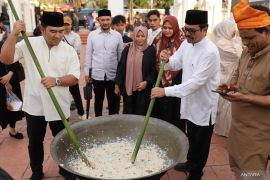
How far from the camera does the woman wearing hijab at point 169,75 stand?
3.52 m

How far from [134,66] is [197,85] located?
4.41 feet

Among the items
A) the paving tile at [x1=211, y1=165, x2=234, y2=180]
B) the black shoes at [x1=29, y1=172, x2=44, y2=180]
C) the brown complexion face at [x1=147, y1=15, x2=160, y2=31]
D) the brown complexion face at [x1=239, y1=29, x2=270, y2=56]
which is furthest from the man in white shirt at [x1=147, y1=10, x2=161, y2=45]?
the brown complexion face at [x1=239, y1=29, x2=270, y2=56]

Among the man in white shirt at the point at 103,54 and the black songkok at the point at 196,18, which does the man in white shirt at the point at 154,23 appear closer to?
the man in white shirt at the point at 103,54

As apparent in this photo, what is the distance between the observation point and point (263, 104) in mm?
1889

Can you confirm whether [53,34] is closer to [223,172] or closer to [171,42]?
[171,42]

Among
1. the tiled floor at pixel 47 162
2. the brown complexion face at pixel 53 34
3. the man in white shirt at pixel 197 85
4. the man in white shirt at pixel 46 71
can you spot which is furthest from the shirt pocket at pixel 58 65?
the tiled floor at pixel 47 162

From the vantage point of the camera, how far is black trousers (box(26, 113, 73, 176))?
2785 millimetres

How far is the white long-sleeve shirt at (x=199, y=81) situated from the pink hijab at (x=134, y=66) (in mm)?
821

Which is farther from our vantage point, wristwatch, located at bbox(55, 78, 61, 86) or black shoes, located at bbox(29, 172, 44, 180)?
black shoes, located at bbox(29, 172, 44, 180)

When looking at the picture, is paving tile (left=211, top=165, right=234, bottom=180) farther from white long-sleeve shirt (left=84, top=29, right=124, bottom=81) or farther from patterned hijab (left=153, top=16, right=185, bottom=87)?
white long-sleeve shirt (left=84, top=29, right=124, bottom=81)

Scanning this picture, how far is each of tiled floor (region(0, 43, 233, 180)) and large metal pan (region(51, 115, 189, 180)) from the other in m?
1.08

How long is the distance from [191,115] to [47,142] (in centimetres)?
226

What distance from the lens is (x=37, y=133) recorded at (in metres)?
2.82

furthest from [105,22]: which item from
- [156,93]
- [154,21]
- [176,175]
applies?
[176,175]
